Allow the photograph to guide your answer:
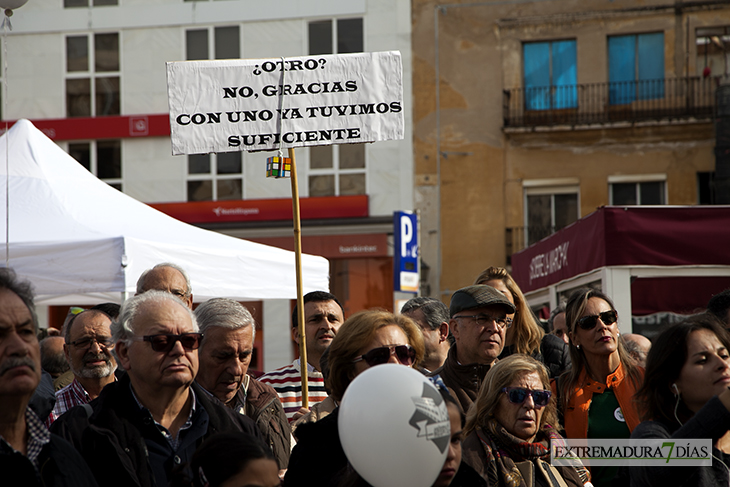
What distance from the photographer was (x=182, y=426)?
304 cm

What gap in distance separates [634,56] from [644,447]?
1934 centimetres

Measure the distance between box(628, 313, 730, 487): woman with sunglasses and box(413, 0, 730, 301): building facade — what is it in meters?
17.2

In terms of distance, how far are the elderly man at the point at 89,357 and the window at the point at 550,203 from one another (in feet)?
55.6

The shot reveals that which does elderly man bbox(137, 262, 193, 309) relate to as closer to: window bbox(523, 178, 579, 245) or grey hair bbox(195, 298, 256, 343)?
grey hair bbox(195, 298, 256, 343)

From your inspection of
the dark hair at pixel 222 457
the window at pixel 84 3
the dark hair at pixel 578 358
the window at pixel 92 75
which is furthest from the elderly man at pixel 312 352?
the window at pixel 84 3

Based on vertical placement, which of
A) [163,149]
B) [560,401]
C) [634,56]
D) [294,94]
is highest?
[634,56]

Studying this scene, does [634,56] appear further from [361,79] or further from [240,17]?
[361,79]

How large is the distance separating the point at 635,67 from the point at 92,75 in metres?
13.9

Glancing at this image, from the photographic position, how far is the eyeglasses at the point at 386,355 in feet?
10.4

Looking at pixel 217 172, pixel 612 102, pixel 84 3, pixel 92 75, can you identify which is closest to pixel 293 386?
pixel 217 172

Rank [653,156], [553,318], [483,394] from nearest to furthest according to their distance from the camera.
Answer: [483,394]
[553,318]
[653,156]

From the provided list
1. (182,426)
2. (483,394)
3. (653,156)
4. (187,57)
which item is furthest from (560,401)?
(187,57)

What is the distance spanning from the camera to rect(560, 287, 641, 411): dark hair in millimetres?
4273

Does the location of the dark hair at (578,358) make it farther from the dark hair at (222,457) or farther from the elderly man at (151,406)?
the dark hair at (222,457)
